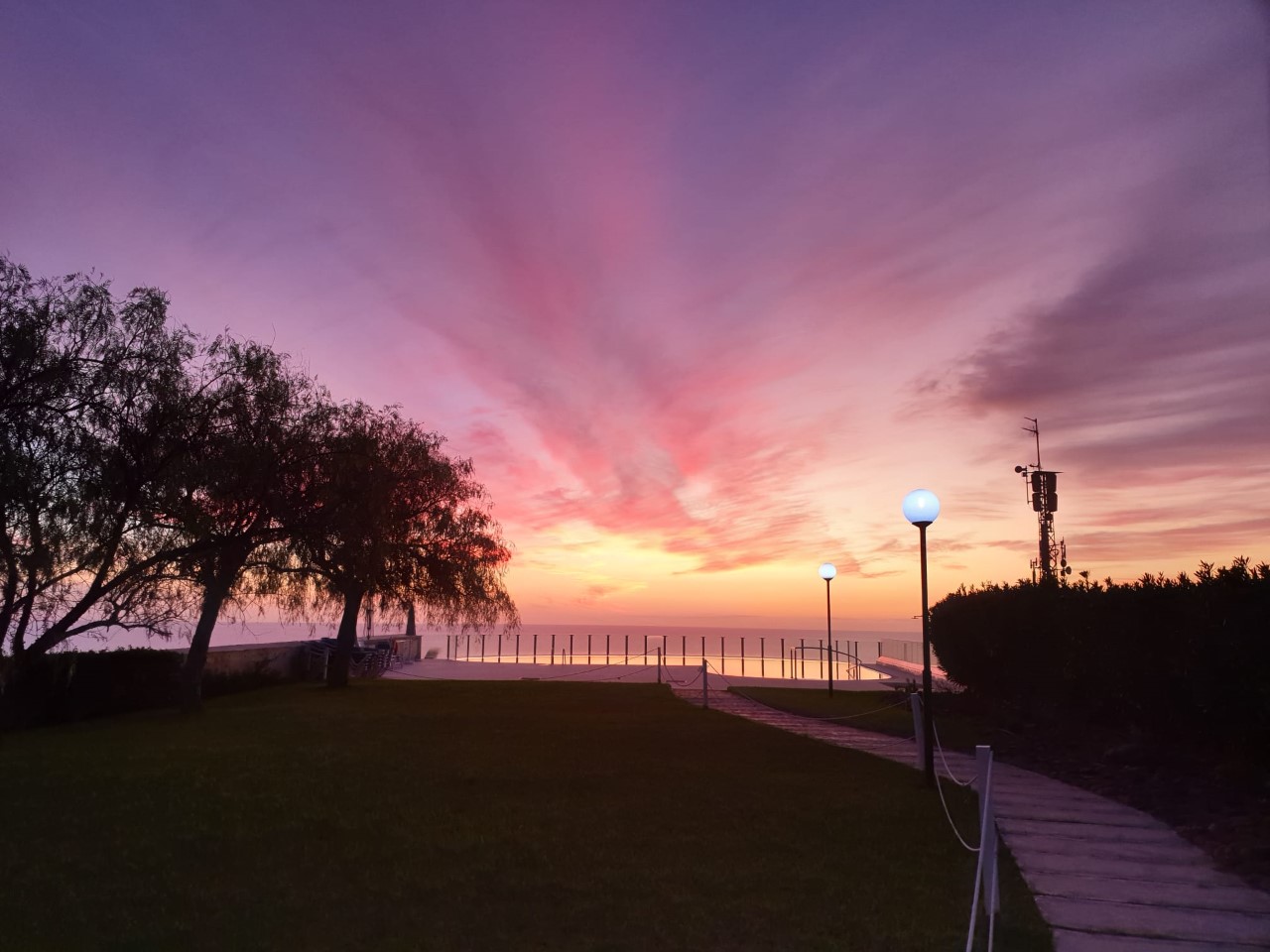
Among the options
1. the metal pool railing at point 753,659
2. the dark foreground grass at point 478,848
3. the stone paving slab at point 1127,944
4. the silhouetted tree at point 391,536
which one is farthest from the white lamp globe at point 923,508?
the metal pool railing at point 753,659

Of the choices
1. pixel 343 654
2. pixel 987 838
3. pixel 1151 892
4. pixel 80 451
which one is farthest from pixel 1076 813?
pixel 343 654

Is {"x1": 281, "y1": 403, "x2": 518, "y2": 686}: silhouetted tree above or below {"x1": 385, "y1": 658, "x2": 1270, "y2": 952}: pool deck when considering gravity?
above

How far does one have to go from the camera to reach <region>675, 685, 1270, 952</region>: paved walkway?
5242 millimetres

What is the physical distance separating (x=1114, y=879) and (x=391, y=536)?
15077 millimetres

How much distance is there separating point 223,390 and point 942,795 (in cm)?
1254

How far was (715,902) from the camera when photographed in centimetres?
582

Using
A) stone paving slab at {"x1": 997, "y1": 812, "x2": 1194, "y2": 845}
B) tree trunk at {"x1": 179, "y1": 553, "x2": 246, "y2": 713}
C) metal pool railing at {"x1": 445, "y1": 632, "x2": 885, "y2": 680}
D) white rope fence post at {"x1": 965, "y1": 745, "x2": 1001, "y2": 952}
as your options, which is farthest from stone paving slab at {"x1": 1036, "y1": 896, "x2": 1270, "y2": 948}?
metal pool railing at {"x1": 445, "y1": 632, "x2": 885, "y2": 680}

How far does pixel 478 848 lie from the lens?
7.14 meters

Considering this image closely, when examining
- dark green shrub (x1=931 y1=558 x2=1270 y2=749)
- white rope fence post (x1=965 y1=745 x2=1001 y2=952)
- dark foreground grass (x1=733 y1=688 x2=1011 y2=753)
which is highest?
dark green shrub (x1=931 y1=558 x2=1270 y2=749)

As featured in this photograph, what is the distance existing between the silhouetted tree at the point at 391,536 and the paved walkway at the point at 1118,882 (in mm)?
11293

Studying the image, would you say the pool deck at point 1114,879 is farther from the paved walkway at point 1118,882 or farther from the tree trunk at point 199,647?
the tree trunk at point 199,647

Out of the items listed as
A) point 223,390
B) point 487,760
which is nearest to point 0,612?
point 223,390

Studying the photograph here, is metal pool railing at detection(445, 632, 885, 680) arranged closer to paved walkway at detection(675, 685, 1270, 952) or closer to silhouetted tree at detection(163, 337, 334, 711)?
silhouetted tree at detection(163, 337, 334, 711)

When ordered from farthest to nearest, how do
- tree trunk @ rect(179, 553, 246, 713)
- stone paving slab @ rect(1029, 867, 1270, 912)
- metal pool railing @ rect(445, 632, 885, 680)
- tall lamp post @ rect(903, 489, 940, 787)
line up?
metal pool railing @ rect(445, 632, 885, 680) → tree trunk @ rect(179, 553, 246, 713) → tall lamp post @ rect(903, 489, 940, 787) → stone paving slab @ rect(1029, 867, 1270, 912)
